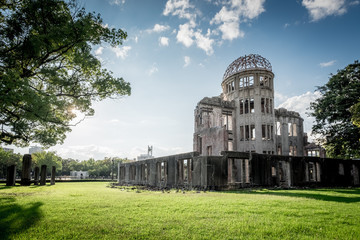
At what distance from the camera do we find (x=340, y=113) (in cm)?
2259

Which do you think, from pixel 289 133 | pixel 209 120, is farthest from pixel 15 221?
pixel 289 133

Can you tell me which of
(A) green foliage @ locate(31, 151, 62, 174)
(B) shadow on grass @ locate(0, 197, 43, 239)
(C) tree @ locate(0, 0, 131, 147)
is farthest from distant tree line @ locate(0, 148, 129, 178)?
(B) shadow on grass @ locate(0, 197, 43, 239)

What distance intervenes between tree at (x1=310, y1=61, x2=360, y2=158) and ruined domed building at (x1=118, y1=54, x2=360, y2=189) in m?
1.80

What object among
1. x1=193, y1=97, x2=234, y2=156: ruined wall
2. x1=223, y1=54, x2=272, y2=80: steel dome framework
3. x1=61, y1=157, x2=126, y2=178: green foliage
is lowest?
x1=61, y1=157, x2=126, y2=178: green foliage

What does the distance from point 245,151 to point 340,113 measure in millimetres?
11167

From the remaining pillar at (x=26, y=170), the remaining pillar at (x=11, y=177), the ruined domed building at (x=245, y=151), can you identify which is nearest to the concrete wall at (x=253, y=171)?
the ruined domed building at (x=245, y=151)

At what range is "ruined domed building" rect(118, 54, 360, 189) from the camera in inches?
660

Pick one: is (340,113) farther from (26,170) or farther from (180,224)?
(26,170)

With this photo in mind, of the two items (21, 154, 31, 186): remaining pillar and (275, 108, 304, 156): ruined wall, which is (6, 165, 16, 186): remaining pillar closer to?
(21, 154, 31, 186): remaining pillar

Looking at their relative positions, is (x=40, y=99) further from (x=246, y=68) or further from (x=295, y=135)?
(x=295, y=135)

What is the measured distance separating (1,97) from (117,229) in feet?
28.1

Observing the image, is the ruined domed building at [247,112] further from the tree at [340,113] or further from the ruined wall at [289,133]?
the tree at [340,113]

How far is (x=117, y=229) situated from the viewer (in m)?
4.22

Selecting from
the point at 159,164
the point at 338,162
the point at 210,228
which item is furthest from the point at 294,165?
the point at 210,228
